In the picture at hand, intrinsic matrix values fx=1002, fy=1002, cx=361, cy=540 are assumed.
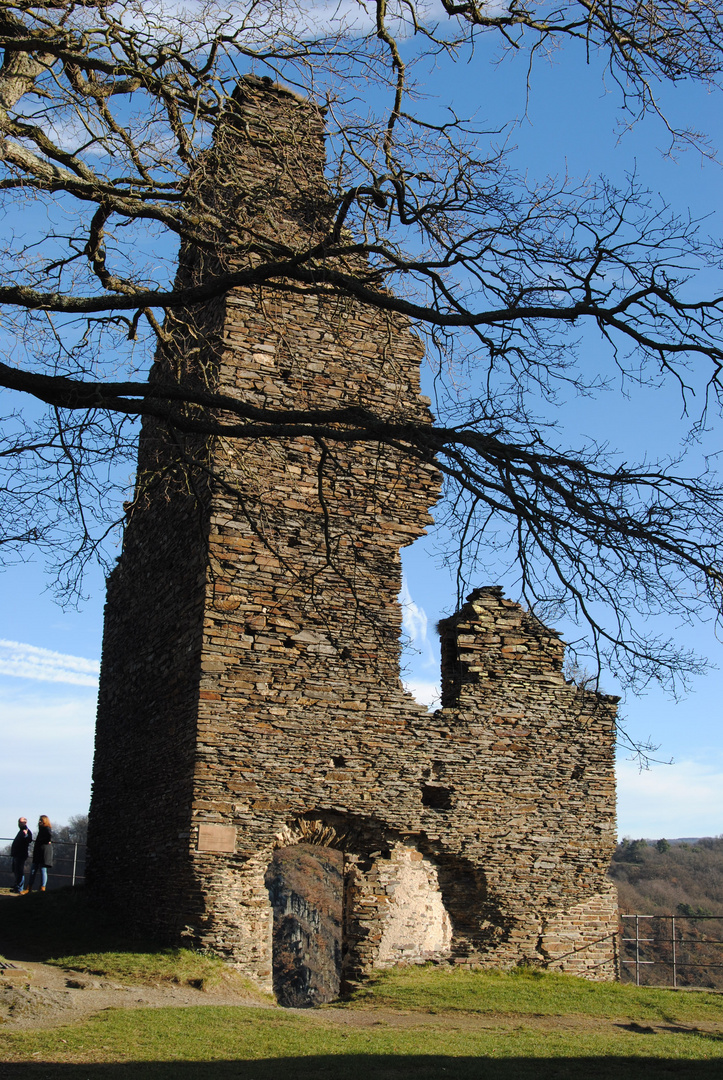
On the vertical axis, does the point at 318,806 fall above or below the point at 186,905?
above

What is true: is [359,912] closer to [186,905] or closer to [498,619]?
[186,905]

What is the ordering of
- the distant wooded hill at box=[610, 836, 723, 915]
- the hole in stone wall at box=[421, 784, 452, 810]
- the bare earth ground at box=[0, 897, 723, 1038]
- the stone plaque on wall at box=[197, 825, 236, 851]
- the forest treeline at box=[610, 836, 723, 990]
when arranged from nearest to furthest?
the bare earth ground at box=[0, 897, 723, 1038]
the stone plaque on wall at box=[197, 825, 236, 851]
the hole in stone wall at box=[421, 784, 452, 810]
the forest treeline at box=[610, 836, 723, 990]
the distant wooded hill at box=[610, 836, 723, 915]

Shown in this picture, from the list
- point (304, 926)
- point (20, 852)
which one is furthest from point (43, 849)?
point (304, 926)

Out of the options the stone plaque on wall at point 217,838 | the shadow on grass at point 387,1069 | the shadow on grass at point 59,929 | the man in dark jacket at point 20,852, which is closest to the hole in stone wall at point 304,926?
the man in dark jacket at point 20,852

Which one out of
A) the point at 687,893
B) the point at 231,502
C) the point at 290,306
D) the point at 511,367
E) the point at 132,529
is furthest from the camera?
the point at 687,893

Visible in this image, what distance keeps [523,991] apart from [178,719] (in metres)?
4.90

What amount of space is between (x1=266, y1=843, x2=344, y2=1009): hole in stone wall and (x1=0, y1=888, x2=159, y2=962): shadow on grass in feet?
35.3

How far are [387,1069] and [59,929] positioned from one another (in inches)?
266

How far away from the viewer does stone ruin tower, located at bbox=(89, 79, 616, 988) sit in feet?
36.2

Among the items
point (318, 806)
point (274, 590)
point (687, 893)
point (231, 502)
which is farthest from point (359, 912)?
point (687, 893)

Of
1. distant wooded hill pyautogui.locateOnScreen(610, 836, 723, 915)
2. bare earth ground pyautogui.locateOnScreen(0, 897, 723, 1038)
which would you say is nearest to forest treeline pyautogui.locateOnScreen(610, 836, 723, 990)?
distant wooded hill pyautogui.locateOnScreen(610, 836, 723, 915)

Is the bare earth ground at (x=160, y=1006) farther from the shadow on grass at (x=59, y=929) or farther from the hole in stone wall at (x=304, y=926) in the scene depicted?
the hole in stone wall at (x=304, y=926)

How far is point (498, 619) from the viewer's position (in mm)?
13062

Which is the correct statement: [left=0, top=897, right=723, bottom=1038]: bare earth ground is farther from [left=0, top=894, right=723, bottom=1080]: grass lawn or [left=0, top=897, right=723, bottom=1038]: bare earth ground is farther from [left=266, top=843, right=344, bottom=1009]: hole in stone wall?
[left=266, top=843, right=344, bottom=1009]: hole in stone wall
